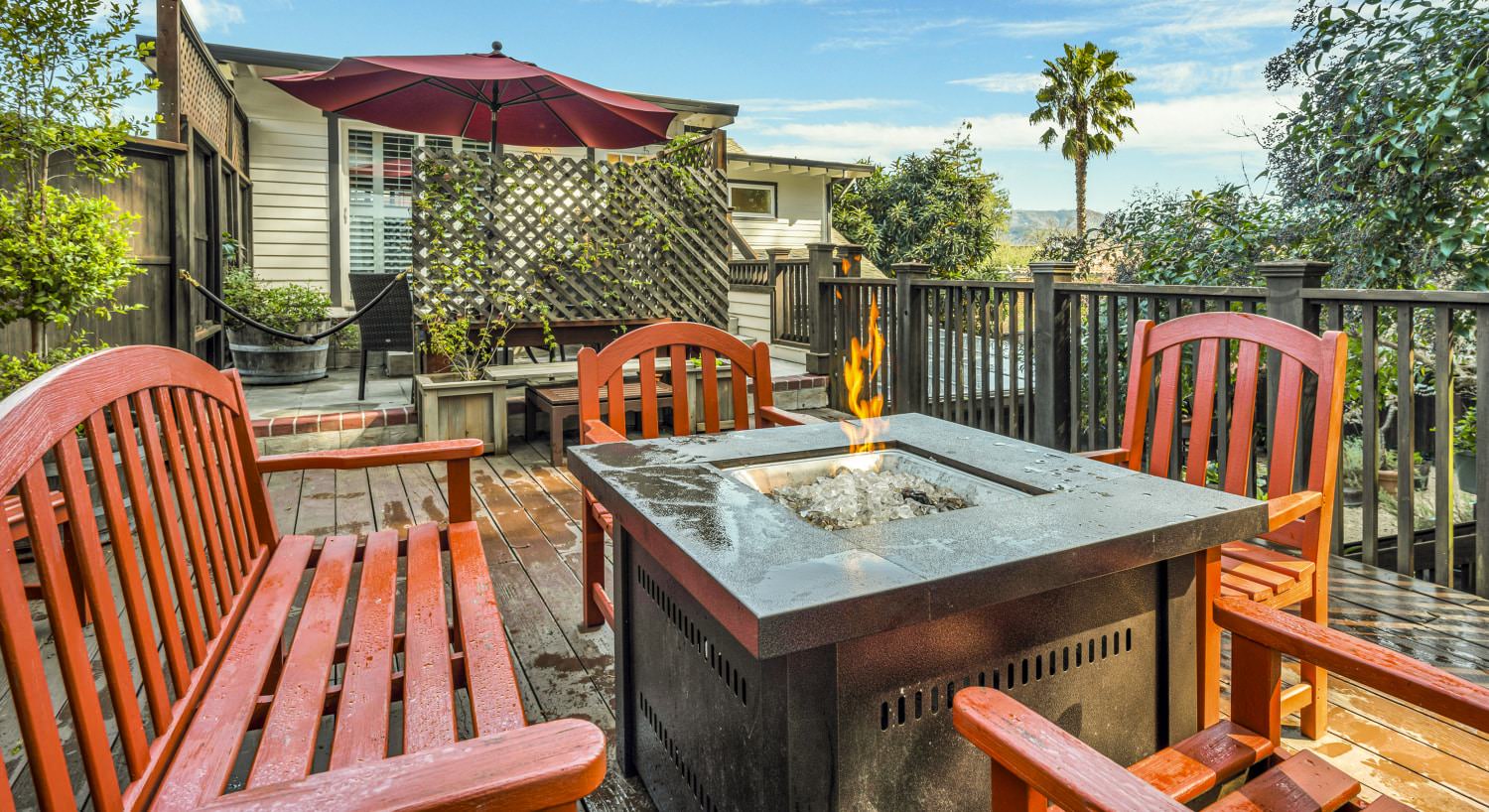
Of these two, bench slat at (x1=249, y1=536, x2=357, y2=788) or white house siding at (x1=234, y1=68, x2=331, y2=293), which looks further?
white house siding at (x1=234, y1=68, x2=331, y2=293)

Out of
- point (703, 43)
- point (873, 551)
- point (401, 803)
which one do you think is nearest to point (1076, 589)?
point (873, 551)

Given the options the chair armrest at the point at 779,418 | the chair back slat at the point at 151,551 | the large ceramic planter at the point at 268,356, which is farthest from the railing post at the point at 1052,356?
the large ceramic planter at the point at 268,356

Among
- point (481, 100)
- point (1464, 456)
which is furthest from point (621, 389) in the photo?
point (1464, 456)

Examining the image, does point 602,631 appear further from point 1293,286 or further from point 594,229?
point 594,229

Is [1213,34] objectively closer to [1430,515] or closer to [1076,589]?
[1430,515]

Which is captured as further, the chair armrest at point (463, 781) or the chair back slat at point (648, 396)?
the chair back slat at point (648, 396)

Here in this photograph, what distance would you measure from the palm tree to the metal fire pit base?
1982 cm

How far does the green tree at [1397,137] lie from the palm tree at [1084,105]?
1467cm

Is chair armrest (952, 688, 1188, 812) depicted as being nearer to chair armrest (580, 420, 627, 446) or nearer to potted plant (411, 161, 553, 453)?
chair armrest (580, 420, 627, 446)

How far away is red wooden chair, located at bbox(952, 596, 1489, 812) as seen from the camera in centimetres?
79

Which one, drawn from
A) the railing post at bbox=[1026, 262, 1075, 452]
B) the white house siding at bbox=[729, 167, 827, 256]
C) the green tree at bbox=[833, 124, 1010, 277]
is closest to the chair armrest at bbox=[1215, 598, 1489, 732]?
the railing post at bbox=[1026, 262, 1075, 452]

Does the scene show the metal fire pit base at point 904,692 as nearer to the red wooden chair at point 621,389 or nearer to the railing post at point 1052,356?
the red wooden chair at point 621,389

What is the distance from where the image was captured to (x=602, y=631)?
2506mm

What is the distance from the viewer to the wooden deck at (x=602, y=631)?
1.75 meters
